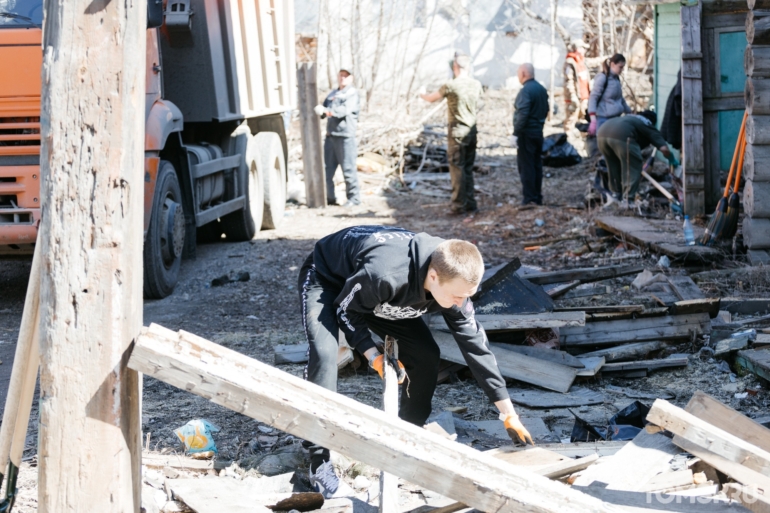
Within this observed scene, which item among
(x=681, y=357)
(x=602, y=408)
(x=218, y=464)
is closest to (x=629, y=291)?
(x=681, y=357)

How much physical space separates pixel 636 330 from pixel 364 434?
371cm

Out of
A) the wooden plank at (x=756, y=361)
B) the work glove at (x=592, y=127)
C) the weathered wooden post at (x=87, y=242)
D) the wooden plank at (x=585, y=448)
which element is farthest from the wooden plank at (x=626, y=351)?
the work glove at (x=592, y=127)

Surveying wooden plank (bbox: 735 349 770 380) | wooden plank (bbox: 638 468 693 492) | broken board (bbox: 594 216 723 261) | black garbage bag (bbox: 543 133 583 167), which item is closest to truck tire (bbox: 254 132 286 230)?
broken board (bbox: 594 216 723 261)

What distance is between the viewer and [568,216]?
1091cm

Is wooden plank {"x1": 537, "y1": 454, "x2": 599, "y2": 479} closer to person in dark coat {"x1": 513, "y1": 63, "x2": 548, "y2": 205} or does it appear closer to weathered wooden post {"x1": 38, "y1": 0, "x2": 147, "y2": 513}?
weathered wooden post {"x1": 38, "y1": 0, "x2": 147, "y2": 513}

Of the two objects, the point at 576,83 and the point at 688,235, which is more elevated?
the point at 576,83

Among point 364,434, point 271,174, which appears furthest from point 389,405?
point 271,174

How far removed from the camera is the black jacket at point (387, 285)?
11.0 ft

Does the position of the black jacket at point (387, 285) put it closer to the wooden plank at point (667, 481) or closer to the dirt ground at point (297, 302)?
the wooden plank at point (667, 481)

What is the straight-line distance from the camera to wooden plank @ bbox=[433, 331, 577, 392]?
510 cm

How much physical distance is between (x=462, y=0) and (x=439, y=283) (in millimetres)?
21233

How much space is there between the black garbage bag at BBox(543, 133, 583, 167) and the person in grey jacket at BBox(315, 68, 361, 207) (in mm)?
3957

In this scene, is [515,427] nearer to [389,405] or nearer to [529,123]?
[389,405]

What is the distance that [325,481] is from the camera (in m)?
3.71
